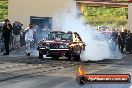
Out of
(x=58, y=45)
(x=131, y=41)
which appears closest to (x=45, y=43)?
(x=58, y=45)

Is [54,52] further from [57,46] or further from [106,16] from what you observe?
[106,16]

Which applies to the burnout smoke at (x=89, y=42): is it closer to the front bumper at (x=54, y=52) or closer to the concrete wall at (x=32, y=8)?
the front bumper at (x=54, y=52)

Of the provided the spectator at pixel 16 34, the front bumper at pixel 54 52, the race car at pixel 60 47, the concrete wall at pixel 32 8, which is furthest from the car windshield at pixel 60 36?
the concrete wall at pixel 32 8

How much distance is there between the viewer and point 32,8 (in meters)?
45.4

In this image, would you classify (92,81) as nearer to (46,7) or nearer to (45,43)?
(45,43)

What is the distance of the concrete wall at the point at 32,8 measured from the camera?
4488 centimetres

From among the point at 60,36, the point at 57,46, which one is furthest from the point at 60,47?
the point at 60,36

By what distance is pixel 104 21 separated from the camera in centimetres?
9819

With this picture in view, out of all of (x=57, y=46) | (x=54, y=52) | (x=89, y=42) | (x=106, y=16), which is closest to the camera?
(x=54, y=52)

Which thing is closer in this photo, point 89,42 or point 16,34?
point 16,34

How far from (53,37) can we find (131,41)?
45.7 ft

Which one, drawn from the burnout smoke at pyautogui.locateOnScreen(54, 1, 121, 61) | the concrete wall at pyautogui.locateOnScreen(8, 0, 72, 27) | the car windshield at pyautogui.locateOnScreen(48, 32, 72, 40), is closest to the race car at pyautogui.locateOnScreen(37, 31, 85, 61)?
the car windshield at pyautogui.locateOnScreen(48, 32, 72, 40)

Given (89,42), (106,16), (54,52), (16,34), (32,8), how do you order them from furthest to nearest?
(106,16)
(32,8)
(89,42)
(16,34)
(54,52)

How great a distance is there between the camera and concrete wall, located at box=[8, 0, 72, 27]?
4488 cm
